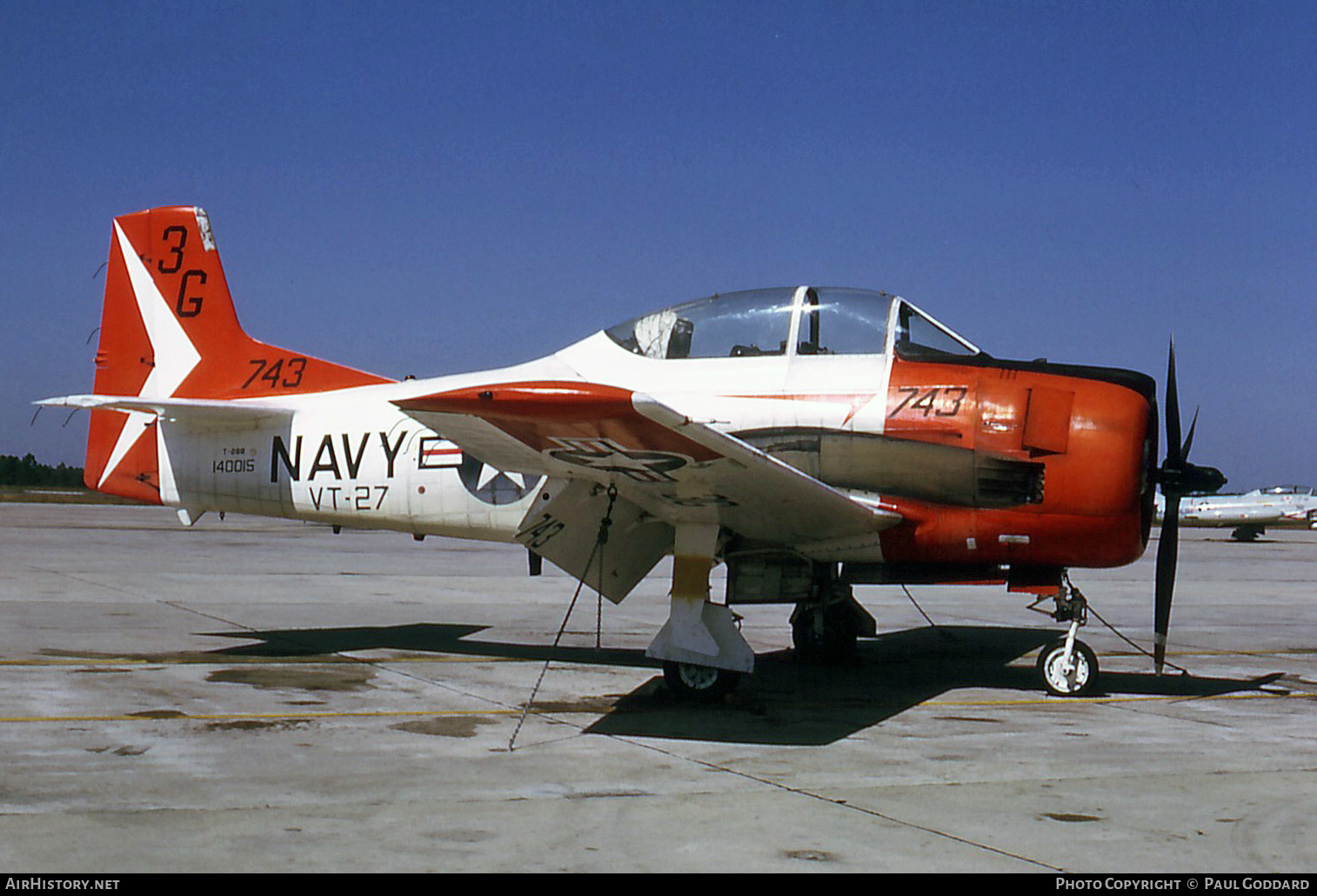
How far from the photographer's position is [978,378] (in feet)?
27.1

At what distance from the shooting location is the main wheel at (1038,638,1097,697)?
28.6 ft

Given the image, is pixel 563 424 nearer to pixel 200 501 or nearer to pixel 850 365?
pixel 850 365

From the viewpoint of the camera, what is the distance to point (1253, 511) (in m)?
44.8

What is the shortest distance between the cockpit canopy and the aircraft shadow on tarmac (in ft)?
8.31

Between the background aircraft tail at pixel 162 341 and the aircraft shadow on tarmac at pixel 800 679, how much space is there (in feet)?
7.42

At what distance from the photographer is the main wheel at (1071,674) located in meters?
8.71

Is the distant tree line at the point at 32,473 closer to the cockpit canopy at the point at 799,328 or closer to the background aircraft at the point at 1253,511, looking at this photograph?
the background aircraft at the point at 1253,511

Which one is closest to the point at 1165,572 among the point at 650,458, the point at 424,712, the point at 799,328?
the point at 799,328

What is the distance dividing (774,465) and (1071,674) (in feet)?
11.0

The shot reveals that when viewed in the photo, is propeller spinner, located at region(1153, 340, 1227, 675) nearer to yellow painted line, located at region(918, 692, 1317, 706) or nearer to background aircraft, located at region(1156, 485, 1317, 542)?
yellow painted line, located at region(918, 692, 1317, 706)

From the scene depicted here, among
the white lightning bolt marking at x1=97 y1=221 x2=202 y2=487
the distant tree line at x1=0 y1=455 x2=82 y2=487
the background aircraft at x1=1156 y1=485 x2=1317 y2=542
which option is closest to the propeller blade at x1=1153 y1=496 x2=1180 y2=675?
the white lightning bolt marking at x1=97 y1=221 x2=202 y2=487

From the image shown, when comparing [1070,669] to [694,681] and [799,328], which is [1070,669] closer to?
[694,681]

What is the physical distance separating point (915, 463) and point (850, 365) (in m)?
0.87
